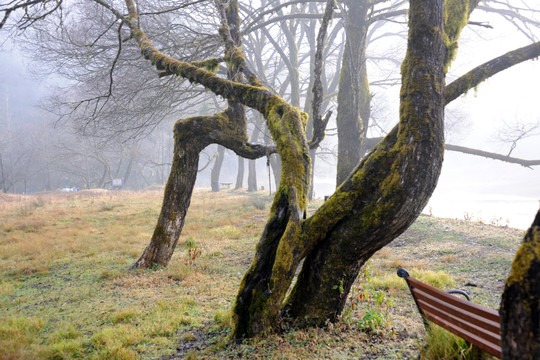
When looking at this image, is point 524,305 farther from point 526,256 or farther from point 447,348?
point 447,348

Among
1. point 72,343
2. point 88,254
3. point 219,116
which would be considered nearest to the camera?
point 72,343

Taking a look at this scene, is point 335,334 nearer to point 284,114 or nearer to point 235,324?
point 235,324

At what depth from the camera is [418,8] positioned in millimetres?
3250

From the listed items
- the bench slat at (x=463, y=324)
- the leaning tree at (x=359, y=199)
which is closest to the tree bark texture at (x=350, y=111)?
the leaning tree at (x=359, y=199)

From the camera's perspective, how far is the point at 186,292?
18.1 ft

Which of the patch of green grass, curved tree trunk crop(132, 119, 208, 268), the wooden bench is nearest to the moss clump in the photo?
the wooden bench

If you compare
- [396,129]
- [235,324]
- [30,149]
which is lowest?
[235,324]

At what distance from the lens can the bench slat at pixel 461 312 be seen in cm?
219

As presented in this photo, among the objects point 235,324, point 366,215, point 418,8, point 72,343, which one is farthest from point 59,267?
point 418,8

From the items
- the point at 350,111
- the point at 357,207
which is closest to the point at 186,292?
the point at 357,207

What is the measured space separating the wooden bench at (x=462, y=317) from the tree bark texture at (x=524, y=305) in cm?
69

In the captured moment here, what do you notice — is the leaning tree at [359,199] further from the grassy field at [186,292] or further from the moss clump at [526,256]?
the moss clump at [526,256]

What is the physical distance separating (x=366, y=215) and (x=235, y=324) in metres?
1.88

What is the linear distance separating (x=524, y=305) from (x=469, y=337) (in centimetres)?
120
